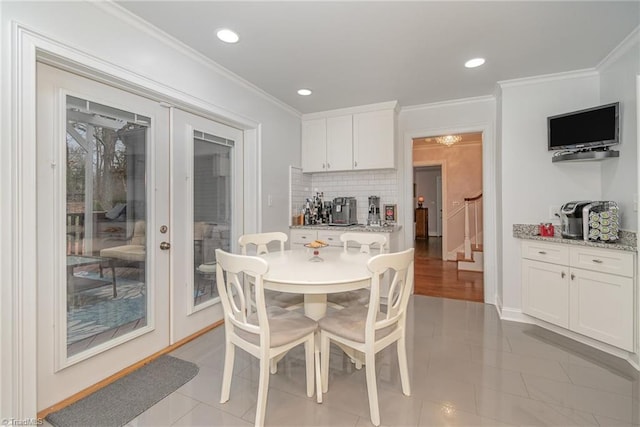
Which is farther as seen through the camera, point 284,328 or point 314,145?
point 314,145

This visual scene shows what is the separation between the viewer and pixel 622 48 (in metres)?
2.44

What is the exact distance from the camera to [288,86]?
10.6ft

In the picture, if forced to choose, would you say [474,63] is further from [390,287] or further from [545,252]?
[390,287]

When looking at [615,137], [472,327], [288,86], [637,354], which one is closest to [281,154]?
[288,86]

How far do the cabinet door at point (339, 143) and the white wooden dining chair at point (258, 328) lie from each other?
8.23ft

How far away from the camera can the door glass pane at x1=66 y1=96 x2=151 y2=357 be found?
1895 millimetres

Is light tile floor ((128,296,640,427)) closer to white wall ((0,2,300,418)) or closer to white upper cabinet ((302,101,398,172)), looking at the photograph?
white wall ((0,2,300,418))

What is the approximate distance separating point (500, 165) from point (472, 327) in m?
1.77

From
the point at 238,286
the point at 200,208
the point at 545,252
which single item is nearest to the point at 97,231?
the point at 200,208

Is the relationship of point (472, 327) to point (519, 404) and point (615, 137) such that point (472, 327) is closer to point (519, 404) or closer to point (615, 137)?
point (519, 404)

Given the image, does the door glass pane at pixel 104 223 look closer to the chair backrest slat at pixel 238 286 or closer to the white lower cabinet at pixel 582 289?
the chair backrest slat at pixel 238 286

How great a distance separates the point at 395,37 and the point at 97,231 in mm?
2607

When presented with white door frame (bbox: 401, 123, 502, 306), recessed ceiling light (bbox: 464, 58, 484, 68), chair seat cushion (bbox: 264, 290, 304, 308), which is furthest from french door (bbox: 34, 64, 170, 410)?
white door frame (bbox: 401, 123, 502, 306)

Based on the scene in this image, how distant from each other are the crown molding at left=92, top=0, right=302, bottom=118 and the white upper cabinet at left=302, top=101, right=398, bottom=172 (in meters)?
0.93
